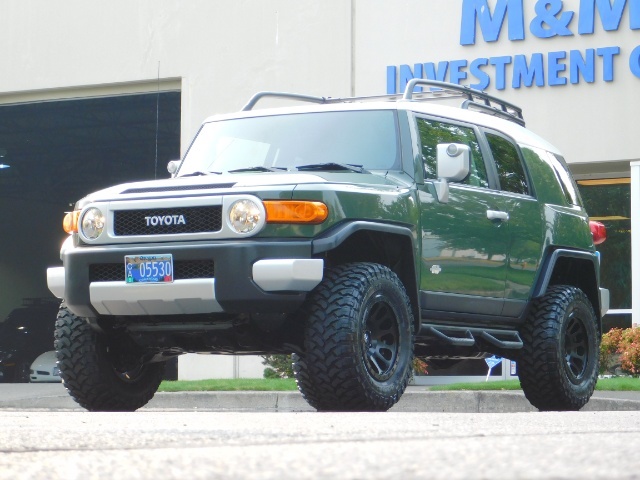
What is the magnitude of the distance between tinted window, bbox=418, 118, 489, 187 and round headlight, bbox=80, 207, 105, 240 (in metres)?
2.10

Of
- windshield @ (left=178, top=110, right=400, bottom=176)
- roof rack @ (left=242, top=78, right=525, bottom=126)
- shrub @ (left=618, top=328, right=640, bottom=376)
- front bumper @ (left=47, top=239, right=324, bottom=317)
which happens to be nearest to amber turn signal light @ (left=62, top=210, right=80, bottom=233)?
front bumper @ (left=47, top=239, right=324, bottom=317)

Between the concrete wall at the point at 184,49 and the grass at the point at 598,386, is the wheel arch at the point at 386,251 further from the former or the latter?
the concrete wall at the point at 184,49

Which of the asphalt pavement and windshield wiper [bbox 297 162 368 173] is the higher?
windshield wiper [bbox 297 162 368 173]

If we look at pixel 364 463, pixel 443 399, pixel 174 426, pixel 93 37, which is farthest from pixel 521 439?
pixel 93 37

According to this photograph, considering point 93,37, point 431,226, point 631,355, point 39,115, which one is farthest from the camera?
point 39,115

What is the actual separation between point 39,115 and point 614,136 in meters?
10.3

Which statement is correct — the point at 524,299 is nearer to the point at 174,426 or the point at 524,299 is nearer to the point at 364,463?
the point at 174,426

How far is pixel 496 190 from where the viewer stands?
9.31m

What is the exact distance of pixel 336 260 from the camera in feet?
26.2

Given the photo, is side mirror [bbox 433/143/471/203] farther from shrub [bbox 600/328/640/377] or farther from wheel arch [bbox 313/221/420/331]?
shrub [bbox 600/328/640/377]

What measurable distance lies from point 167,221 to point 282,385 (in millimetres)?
7407

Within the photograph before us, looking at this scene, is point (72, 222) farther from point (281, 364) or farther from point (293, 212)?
point (281, 364)

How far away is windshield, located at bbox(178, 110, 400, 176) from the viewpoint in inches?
338

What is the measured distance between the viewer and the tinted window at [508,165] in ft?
31.4
